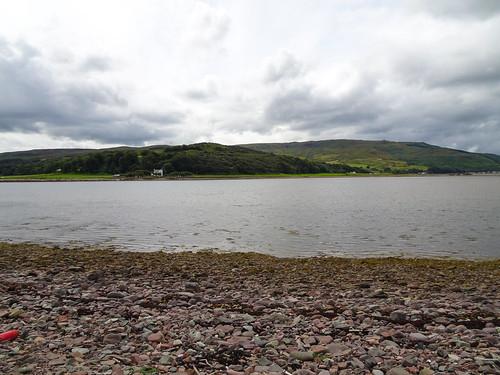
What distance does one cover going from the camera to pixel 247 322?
10633 mm

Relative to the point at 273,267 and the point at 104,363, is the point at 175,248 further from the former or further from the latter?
the point at 104,363

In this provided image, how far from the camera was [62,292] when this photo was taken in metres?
13.8

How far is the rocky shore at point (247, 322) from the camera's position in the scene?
7992 mm

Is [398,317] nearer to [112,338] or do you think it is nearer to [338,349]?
[338,349]

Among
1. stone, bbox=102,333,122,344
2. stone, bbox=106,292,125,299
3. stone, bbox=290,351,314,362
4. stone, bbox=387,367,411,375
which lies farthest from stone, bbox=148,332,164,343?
stone, bbox=387,367,411,375

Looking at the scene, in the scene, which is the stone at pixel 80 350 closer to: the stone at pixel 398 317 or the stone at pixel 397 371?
the stone at pixel 397 371

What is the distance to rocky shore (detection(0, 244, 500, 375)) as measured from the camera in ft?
26.2

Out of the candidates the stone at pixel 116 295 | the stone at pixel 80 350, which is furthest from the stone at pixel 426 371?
the stone at pixel 116 295

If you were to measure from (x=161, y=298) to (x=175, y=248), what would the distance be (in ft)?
58.7

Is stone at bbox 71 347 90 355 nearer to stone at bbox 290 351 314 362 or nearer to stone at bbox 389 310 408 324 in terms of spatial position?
stone at bbox 290 351 314 362

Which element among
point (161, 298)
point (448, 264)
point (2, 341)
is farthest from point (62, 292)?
point (448, 264)

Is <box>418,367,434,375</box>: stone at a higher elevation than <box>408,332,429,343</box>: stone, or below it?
higher

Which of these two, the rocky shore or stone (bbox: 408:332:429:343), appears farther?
stone (bbox: 408:332:429:343)

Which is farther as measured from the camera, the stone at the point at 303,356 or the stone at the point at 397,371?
the stone at the point at 303,356
